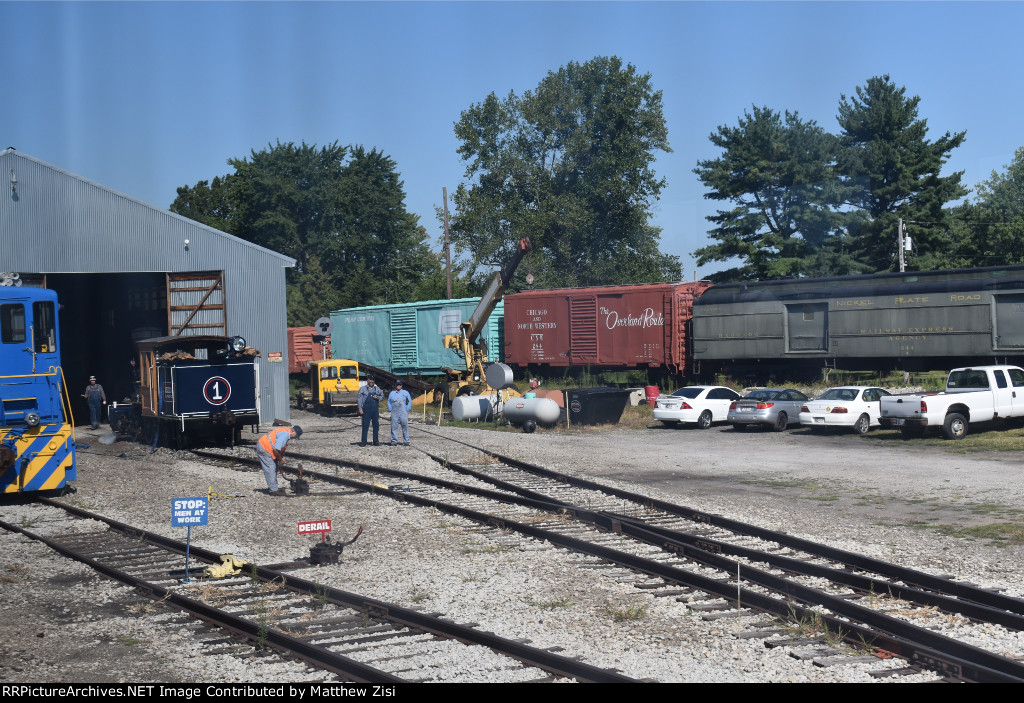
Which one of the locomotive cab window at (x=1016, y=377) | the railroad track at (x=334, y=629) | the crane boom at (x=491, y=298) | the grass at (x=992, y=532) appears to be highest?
the crane boom at (x=491, y=298)

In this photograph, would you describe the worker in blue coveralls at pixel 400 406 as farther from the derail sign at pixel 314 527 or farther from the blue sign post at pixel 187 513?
the derail sign at pixel 314 527

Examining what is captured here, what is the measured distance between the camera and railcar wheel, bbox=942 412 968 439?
76.5 ft

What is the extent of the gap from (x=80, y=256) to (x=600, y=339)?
18.9m

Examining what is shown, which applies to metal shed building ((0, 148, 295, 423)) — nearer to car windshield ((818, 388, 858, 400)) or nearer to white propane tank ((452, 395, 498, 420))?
white propane tank ((452, 395, 498, 420))

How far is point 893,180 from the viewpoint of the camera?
54938 millimetres

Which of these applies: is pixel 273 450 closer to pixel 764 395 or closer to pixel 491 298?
A: pixel 491 298

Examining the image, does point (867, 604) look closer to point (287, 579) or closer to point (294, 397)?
point (287, 579)

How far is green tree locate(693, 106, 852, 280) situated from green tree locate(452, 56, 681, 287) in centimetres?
538

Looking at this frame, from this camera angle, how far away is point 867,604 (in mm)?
9258

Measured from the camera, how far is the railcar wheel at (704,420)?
28.5m

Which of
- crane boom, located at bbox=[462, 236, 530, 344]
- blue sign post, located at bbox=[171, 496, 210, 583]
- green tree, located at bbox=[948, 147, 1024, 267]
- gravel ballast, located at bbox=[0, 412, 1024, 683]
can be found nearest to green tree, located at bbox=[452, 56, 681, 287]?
green tree, located at bbox=[948, 147, 1024, 267]

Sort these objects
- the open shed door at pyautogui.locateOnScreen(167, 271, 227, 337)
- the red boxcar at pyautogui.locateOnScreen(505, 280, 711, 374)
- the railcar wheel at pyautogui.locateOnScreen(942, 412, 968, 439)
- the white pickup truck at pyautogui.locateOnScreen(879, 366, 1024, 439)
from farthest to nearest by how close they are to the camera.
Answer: the red boxcar at pyautogui.locateOnScreen(505, 280, 711, 374) → the open shed door at pyautogui.locateOnScreen(167, 271, 227, 337) → the railcar wheel at pyautogui.locateOnScreen(942, 412, 968, 439) → the white pickup truck at pyautogui.locateOnScreen(879, 366, 1024, 439)

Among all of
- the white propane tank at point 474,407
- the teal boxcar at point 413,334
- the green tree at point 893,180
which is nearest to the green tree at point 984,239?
the green tree at point 893,180

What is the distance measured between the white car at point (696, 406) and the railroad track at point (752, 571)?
11326mm
